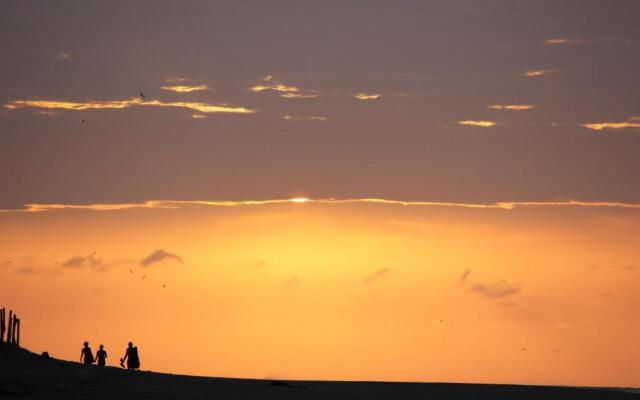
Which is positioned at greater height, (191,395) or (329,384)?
(329,384)

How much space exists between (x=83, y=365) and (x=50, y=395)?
1426 centimetres

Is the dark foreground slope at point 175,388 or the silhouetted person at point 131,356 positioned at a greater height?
the silhouetted person at point 131,356

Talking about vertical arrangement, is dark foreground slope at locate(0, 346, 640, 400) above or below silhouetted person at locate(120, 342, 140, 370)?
below

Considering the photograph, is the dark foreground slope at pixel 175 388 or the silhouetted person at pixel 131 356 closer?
the dark foreground slope at pixel 175 388

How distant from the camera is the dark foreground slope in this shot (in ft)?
138

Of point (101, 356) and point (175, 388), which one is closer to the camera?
point (175, 388)

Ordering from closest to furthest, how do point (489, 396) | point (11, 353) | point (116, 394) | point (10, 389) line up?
point (10, 389)
point (116, 394)
point (11, 353)
point (489, 396)

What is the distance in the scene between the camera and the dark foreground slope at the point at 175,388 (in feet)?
138

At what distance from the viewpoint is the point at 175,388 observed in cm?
A: 4928

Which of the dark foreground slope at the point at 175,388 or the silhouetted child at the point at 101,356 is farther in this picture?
the silhouetted child at the point at 101,356

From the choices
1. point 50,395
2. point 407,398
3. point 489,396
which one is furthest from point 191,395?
point 489,396

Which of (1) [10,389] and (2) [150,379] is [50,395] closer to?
(1) [10,389]

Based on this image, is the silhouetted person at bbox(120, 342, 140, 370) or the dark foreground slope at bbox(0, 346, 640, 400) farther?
the silhouetted person at bbox(120, 342, 140, 370)

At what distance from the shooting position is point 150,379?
5228 centimetres
